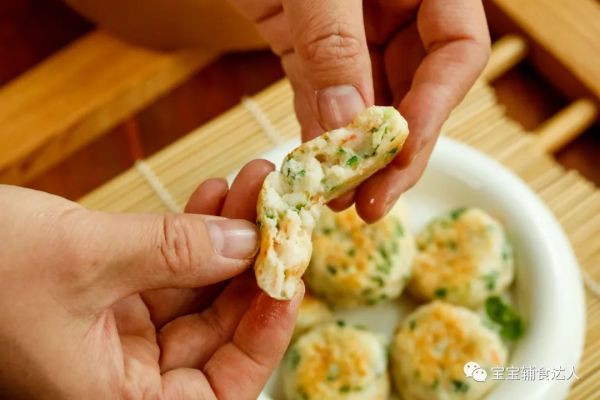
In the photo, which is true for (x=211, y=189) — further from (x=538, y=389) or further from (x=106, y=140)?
(x=106, y=140)

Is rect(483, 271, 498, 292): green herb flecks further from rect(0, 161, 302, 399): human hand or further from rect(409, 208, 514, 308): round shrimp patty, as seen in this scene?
rect(0, 161, 302, 399): human hand

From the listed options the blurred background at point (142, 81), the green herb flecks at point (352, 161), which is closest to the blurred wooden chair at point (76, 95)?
the blurred background at point (142, 81)

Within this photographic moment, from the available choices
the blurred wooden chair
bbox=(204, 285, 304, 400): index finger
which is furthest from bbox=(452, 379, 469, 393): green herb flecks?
the blurred wooden chair

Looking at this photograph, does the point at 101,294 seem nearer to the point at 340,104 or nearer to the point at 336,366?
the point at 340,104

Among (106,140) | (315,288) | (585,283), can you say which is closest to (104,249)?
(315,288)

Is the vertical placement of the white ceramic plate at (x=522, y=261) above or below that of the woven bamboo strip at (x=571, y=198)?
above

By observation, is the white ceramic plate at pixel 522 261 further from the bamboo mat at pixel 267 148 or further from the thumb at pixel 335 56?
the thumb at pixel 335 56
